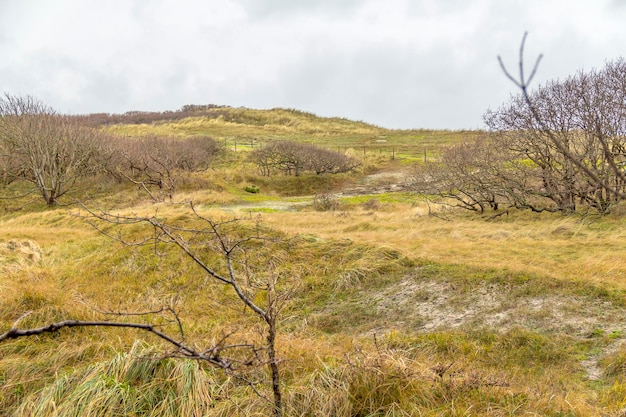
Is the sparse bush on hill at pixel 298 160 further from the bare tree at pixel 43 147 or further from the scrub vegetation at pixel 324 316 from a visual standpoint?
the scrub vegetation at pixel 324 316

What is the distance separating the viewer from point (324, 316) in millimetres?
6770

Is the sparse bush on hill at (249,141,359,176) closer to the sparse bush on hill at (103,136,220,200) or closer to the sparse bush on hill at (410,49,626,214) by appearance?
the sparse bush on hill at (103,136,220,200)

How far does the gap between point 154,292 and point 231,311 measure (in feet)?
7.08

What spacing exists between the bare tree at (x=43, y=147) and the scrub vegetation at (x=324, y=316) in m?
11.7

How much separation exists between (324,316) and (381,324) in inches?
37.4

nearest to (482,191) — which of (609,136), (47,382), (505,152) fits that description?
(505,152)

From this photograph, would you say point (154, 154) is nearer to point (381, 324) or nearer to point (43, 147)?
point (43, 147)

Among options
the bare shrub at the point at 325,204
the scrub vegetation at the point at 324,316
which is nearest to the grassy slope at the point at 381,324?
the scrub vegetation at the point at 324,316

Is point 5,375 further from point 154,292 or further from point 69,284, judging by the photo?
point 69,284

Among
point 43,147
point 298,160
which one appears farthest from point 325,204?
point 43,147

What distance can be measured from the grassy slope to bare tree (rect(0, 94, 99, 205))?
521 inches

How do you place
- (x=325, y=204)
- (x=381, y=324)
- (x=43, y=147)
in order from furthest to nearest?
(x=43, y=147)
(x=325, y=204)
(x=381, y=324)

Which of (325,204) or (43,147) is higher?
(43,147)

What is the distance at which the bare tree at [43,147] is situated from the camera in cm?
2375
